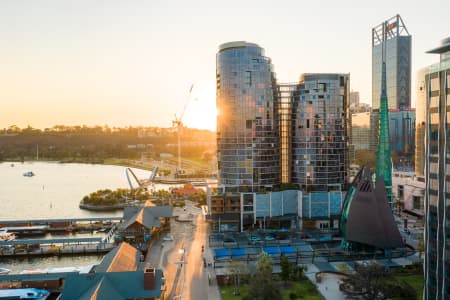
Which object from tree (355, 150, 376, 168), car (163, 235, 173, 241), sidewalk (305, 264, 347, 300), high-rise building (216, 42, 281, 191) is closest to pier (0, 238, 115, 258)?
car (163, 235, 173, 241)

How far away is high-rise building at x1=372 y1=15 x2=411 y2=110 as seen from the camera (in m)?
90.6

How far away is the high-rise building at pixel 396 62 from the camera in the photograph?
90619 millimetres

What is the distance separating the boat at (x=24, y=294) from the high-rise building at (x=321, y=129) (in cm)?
Result: 2289

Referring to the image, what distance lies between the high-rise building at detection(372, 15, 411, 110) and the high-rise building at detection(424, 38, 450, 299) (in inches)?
3256

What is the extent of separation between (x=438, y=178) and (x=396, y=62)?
288 feet

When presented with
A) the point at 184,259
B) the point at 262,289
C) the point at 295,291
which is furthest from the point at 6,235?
the point at 262,289

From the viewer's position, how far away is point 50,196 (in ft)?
168

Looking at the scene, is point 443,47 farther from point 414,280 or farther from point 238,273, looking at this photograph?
point 238,273

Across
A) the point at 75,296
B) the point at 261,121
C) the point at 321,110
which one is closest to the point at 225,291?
the point at 75,296

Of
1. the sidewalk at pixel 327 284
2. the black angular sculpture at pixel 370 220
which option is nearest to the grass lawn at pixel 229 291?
the sidewalk at pixel 327 284

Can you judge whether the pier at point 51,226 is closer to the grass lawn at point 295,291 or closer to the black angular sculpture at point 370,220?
the grass lawn at point 295,291

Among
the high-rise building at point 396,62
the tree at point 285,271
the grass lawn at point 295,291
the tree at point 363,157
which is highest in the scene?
the high-rise building at point 396,62

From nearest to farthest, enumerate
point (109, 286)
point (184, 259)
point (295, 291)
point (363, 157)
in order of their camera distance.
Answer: point (109, 286) → point (295, 291) → point (184, 259) → point (363, 157)

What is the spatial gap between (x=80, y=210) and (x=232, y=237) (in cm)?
2139
